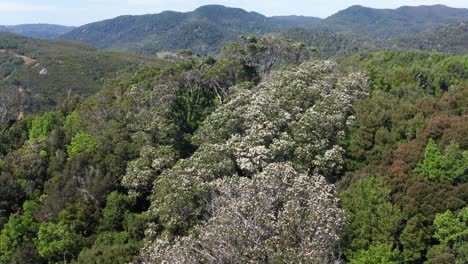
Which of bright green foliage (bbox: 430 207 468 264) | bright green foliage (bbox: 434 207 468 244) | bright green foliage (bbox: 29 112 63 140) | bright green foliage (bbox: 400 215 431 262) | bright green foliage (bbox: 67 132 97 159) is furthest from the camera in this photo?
bright green foliage (bbox: 29 112 63 140)

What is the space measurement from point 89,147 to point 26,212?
459 inches

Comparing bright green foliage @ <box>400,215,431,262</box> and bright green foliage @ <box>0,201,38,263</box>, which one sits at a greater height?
bright green foliage @ <box>400,215,431,262</box>

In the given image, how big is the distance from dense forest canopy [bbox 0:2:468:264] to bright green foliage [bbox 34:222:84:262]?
0.15m

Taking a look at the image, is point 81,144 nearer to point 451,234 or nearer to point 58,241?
point 58,241

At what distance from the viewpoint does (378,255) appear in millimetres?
32375

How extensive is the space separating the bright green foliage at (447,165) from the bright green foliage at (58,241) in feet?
118

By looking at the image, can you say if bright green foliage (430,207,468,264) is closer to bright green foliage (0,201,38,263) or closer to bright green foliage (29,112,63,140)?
bright green foliage (0,201,38,263)

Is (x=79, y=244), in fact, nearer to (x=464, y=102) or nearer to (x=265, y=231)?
(x=265, y=231)

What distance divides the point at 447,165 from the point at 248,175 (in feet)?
63.1

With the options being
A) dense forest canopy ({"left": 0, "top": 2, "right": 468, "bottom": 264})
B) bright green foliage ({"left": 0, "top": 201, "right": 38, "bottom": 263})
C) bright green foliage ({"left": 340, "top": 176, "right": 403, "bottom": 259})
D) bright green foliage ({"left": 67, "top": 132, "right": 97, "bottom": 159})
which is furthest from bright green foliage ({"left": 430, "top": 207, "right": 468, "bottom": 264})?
bright green foliage ({"left": 67, "top": 132, "right": 97, "bottom": 159})

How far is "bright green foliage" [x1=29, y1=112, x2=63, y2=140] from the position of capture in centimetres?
7525

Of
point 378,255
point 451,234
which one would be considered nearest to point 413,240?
point 451,234

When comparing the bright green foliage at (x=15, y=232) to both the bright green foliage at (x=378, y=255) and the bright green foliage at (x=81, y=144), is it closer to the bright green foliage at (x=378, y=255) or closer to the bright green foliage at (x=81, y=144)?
the bright green foliage at (x=81, y=144)

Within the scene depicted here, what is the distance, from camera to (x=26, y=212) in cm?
4991
